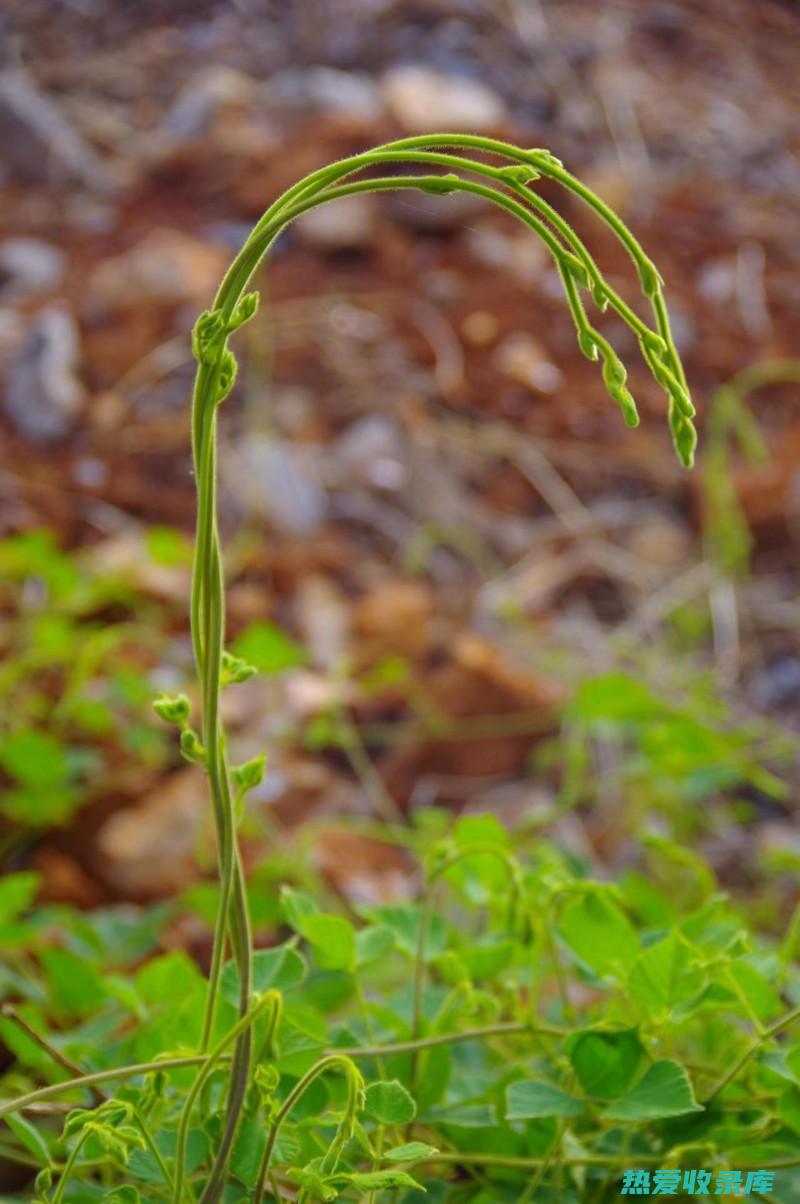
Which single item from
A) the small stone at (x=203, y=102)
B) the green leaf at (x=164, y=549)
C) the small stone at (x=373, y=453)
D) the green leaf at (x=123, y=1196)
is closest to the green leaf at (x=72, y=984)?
the green leaf at (x=123, y=1196)

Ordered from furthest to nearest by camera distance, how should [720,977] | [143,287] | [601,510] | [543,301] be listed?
1. [543,301]
2. [143,287]
3. [601,510]
4. [720,977]

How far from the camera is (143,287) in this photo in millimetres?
1989

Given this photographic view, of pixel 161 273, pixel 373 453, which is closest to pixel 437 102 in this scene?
pixel 161 273

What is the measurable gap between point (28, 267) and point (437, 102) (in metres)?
0.89

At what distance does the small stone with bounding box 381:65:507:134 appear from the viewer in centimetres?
244

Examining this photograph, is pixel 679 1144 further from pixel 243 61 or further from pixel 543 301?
pixel 243 61

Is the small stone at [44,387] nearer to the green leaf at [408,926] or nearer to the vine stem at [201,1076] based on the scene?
the green leaf at [408,926]

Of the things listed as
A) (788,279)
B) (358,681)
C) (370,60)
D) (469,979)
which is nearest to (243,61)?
(370,60)

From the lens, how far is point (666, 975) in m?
0.49

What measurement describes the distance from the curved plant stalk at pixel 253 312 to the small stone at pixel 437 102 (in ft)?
6.97

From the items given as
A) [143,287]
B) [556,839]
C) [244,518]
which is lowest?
[556,839]

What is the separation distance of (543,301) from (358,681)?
1.00 metres

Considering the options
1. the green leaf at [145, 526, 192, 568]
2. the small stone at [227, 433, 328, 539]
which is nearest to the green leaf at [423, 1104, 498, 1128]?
the green leaf at [145, 526, 192, 568]

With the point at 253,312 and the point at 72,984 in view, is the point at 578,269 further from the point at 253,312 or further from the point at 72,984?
the point at 72,984
